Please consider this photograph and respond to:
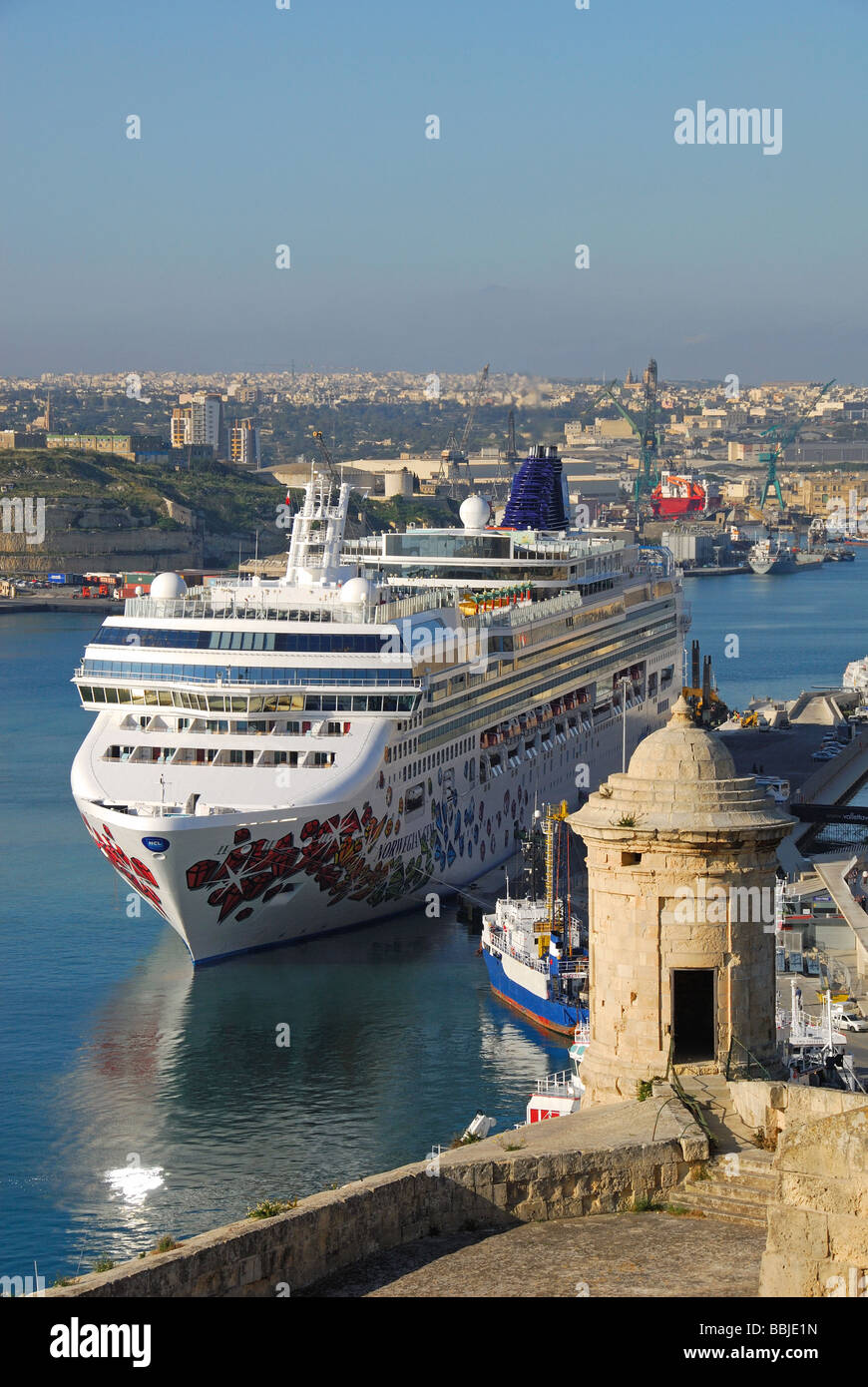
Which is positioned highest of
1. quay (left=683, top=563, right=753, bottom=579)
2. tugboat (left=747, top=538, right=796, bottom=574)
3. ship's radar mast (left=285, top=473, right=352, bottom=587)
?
ship's radar mast (left=285, top=473, right=352, bottom=587)

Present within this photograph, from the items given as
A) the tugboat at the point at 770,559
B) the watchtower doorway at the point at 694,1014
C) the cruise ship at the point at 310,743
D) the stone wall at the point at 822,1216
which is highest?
the stone wall at the point at 822,1216

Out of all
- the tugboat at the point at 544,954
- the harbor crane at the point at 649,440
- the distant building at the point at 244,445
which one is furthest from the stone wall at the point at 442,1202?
the distant building at the point at 244,445

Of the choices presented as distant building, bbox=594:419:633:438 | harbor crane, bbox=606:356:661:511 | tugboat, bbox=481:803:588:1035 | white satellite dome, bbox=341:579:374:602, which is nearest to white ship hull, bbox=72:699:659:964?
tugboat, bbox=481:803:588:1035

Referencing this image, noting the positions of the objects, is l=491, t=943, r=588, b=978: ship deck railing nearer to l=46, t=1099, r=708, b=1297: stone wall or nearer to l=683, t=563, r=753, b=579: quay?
l=46, t=1099, r=708, b=1297: stone wall

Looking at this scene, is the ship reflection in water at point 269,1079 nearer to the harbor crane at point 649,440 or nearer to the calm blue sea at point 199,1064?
the calm blue sea at point 199,1064

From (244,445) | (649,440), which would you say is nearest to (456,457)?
(649,440)

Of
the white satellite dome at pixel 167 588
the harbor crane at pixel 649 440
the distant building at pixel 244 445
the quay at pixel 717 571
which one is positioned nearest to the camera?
the white satellite dome at pixel 167 588
